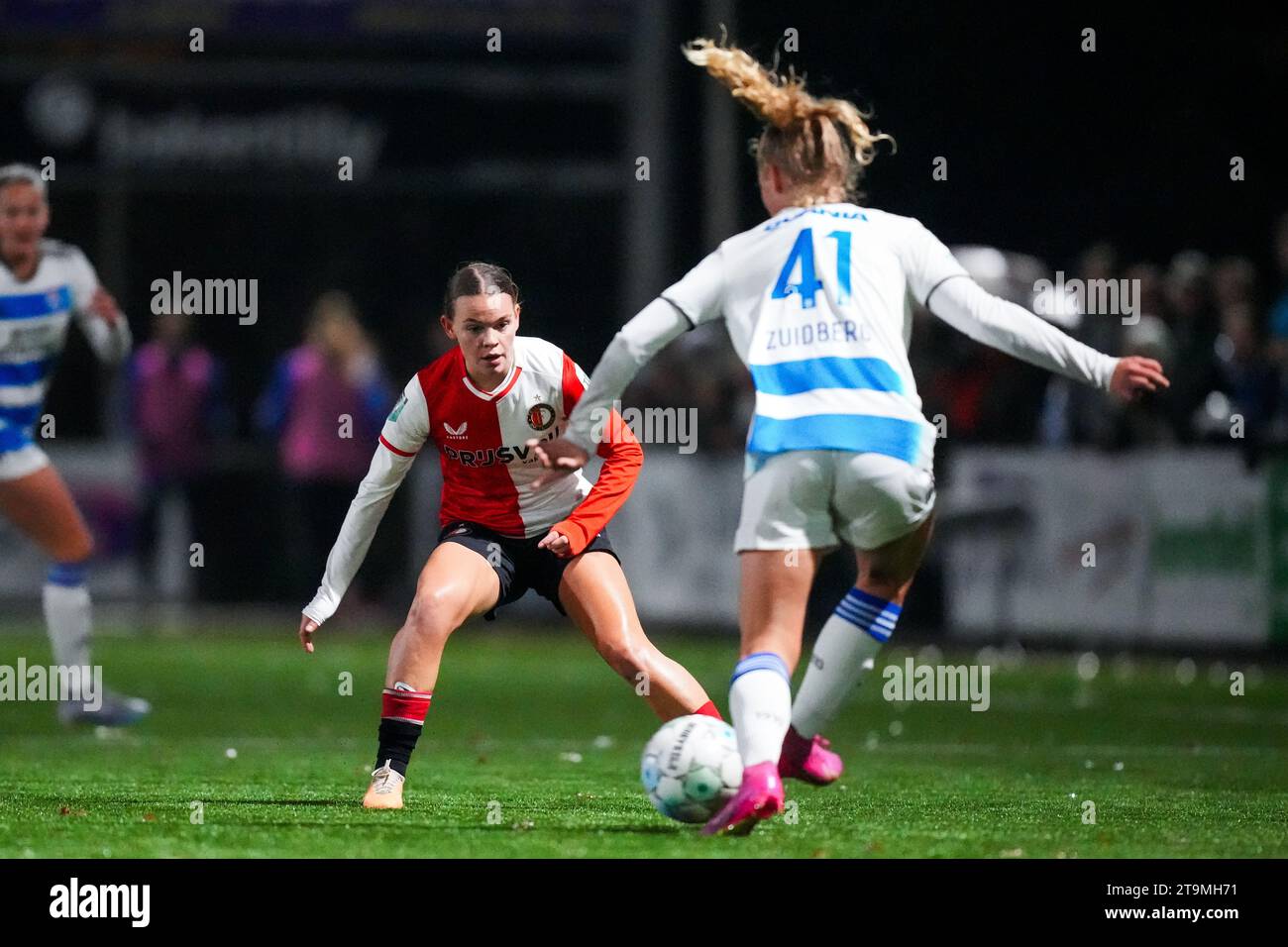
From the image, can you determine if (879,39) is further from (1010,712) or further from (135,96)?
(1010,712)

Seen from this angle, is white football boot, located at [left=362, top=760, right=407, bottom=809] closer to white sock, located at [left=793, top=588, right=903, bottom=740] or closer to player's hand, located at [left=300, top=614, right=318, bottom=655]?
player's hand, located at [left=300, top=614, right=318, bottom=655]

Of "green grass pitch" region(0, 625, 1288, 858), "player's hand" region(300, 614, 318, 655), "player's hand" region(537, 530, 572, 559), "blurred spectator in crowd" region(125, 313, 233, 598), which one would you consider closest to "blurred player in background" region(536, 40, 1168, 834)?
"green grass pitch" region(0, 625, 1288, 858)

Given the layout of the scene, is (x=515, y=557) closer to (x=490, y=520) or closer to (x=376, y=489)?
(x=490, y=520)

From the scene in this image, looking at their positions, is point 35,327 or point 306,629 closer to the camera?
point 306,629

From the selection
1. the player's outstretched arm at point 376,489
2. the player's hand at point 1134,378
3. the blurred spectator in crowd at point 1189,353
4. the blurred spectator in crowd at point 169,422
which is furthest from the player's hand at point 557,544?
the blurred spectator in crowd at point 169,422

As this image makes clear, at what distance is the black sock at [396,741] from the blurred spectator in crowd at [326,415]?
420 inches


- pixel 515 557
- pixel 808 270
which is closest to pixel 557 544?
pixel 515 557

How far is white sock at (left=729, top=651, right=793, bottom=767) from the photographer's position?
6.57 metres

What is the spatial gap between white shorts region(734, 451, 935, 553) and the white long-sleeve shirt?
4cm

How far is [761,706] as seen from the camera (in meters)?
6.57

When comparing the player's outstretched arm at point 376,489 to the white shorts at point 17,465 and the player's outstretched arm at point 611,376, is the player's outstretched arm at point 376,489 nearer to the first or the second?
the player's outstretched arm at point 611,376

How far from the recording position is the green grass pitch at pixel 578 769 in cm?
686

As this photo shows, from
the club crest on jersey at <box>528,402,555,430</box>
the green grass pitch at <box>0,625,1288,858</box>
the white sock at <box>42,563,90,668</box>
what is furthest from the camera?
the white sock at <box>42,563,90,668</box>

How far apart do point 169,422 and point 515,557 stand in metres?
12.0
